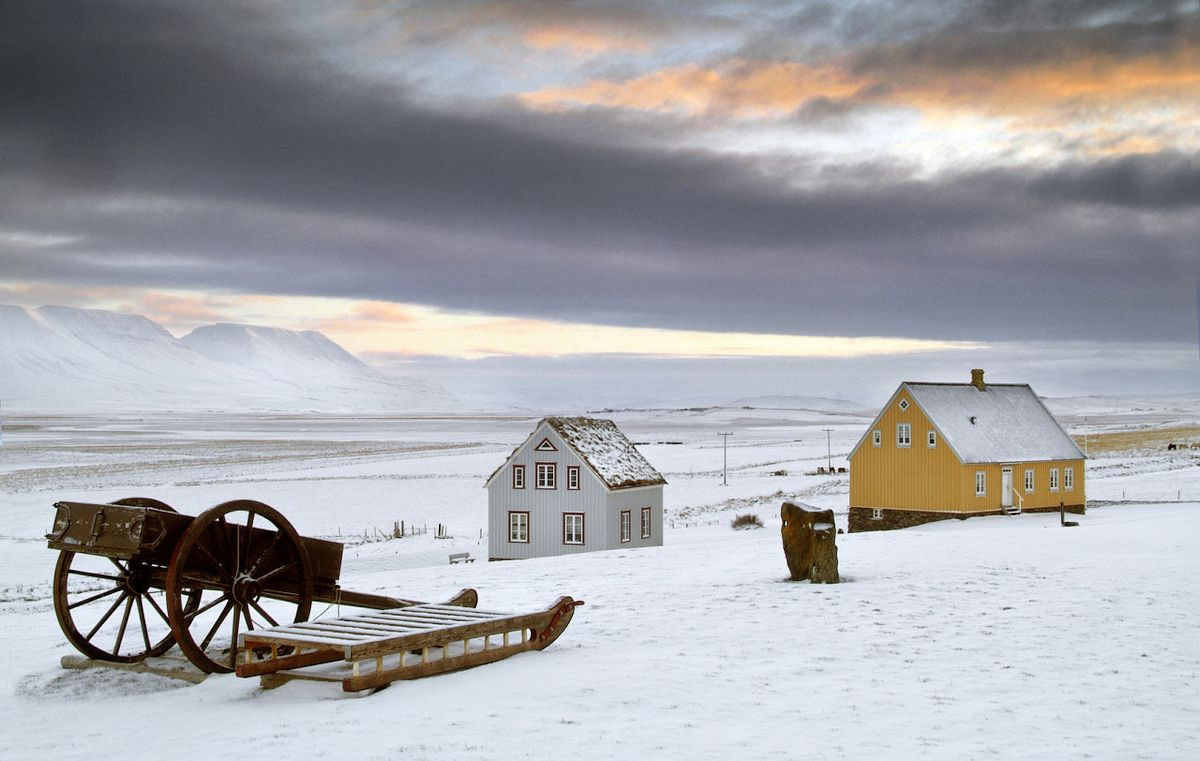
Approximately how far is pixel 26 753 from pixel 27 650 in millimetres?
6254

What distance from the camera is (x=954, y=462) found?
43.2 meters

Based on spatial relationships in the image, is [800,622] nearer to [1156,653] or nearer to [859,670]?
Result: [859,670]

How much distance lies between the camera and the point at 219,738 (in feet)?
37.8

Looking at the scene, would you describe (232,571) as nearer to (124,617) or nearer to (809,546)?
(124,617)

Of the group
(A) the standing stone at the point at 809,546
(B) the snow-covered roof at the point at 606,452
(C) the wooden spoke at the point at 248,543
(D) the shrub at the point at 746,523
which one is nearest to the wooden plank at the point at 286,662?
(C) the wooden spoke at the point at 248,543

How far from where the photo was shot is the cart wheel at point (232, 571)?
13.9 meters

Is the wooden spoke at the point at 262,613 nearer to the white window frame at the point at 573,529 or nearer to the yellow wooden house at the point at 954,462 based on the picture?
the white window frame at the point at 573,529

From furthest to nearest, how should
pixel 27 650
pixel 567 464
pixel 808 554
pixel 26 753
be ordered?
pixel 567 464 < pixel 808 554 < pixel 27 650 < pixel 26 753

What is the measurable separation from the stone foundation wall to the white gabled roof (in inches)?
359

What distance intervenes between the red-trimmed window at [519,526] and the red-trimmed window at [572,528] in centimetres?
143

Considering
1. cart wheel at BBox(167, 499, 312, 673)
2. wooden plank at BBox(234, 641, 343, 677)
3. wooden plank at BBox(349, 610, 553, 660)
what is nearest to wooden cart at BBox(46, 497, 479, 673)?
cart wheel at BBox(167, 499, 312, 673)

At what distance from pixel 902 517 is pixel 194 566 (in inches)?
1353

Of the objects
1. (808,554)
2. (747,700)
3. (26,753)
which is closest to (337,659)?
(26,753)

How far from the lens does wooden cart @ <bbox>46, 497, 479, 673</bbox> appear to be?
14070mm
